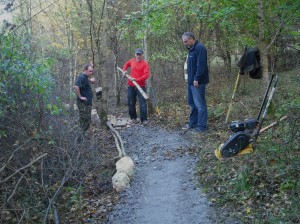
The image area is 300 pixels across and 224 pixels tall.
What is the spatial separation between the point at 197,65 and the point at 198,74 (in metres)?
0.22

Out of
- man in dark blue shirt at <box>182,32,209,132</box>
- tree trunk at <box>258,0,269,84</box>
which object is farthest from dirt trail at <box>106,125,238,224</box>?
tree trunk at <box>258,0,269,84</box>

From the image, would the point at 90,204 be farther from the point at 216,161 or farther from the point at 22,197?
the point at 216,161

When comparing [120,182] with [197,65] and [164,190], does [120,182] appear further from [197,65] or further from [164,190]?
[197,65]

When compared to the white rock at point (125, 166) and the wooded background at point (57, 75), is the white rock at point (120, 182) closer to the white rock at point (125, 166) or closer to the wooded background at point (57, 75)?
the white rock at point (125, 166)

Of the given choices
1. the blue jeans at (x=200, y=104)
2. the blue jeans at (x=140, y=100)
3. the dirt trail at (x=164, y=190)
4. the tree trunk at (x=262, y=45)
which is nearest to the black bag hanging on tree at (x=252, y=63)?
the tree trunk at (x=262, y=45)

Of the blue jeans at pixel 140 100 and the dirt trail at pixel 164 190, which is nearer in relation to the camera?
the dirt trail at pixel 164 190

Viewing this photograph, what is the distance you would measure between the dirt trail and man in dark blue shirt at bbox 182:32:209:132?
745mm

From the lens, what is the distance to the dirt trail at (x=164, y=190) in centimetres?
485

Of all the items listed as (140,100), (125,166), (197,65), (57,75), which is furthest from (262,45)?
(57,75)

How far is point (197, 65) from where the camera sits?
7895 millimetres

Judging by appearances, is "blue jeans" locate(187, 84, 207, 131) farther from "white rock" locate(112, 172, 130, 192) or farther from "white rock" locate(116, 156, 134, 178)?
"white rock" locate(112, 172, 130, 192)

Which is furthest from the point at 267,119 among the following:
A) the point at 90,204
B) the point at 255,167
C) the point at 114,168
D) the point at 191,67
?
the point at 90,204

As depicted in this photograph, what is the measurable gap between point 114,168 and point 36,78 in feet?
8.81

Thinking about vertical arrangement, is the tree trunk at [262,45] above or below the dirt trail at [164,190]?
above
